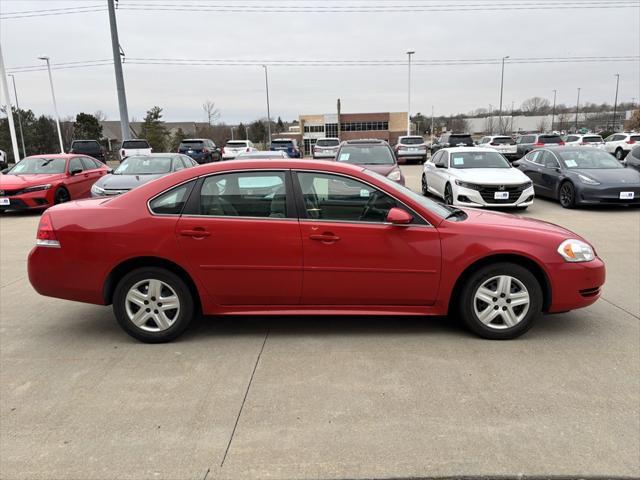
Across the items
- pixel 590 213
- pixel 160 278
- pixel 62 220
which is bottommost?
pixel 590 213

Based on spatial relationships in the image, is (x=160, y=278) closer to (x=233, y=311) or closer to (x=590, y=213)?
(x=233, y=311)

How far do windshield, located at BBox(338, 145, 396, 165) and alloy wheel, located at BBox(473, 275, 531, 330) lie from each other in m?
8.11

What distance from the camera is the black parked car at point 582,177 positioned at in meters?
10.5

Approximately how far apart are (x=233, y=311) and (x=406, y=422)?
1786mm

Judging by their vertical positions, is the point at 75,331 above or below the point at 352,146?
below

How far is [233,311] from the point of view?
13.3 ft

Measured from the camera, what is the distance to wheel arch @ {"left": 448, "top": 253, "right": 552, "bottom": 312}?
12.9 ft

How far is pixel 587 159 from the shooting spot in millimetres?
11648

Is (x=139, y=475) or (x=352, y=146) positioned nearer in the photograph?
(x=139, y=475)

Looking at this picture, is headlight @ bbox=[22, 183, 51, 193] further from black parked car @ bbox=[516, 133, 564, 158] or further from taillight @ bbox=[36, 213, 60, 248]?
black parked car @ bbox=[516, 133, 564, 158]

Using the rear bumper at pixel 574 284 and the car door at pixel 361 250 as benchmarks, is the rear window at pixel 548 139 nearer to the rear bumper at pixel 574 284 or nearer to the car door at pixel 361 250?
the rear bumper at pixel 574 284

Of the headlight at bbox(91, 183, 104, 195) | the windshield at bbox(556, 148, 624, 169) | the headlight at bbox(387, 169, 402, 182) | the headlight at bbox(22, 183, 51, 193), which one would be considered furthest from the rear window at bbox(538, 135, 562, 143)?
the headlight at bbox(22, 183, 51, 193)

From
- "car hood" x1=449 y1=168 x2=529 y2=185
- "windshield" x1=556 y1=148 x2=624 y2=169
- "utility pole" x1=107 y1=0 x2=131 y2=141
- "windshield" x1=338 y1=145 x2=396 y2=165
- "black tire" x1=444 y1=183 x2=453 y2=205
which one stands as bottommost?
"black tire" x1=444 y1=183 x2=453 y2=205

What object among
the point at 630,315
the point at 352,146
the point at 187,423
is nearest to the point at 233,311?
the point at 187,423
